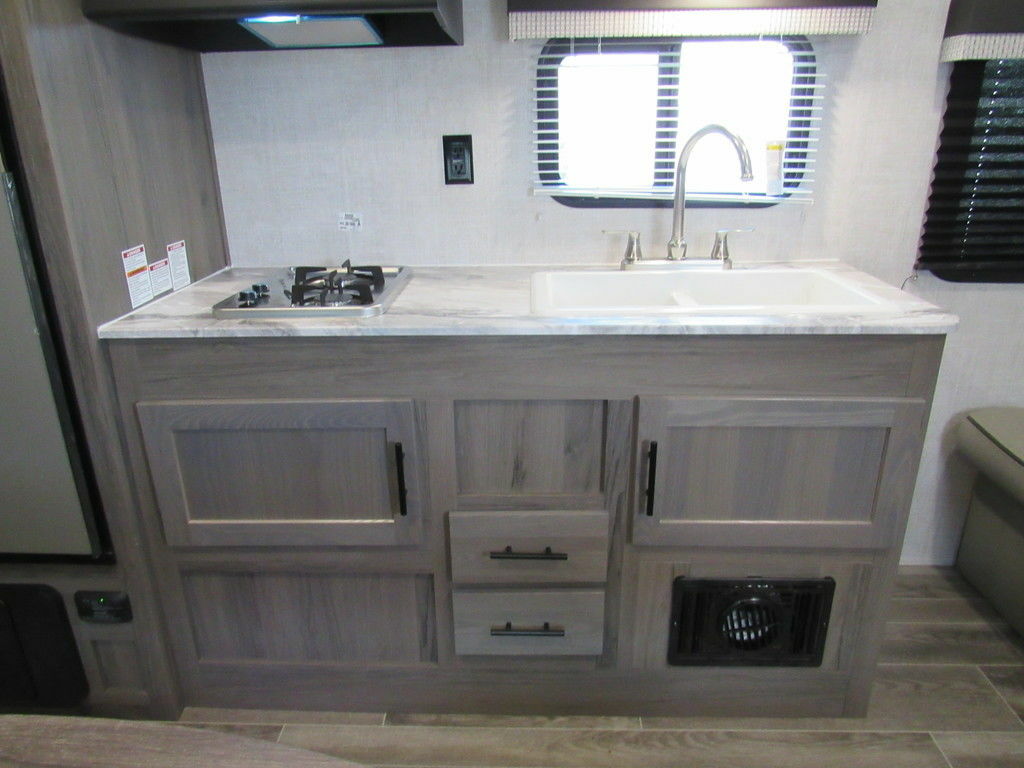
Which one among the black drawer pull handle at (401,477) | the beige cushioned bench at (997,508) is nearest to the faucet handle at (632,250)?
the black drawer pull handle at (401,477)

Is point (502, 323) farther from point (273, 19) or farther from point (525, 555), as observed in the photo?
point (273, 19)

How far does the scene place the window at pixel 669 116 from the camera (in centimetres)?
182

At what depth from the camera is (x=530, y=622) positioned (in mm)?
1633

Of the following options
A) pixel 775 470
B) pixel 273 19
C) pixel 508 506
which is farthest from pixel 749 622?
pixel 273 19

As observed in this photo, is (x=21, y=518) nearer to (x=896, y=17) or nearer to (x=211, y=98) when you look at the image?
(x=211, y=98)

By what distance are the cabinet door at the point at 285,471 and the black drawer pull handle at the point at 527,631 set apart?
307 millimetres

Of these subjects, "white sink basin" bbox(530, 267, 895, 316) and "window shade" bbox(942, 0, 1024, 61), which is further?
"white sink basin" bbox(530, 267, 895, 316)

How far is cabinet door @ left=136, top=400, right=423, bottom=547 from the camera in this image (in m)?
1.46

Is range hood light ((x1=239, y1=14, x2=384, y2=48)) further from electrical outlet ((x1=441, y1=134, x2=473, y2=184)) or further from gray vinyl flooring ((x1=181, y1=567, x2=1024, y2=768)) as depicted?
gray vinyl flooring ((x1=181, y1=567, x2=1024, y2=768))

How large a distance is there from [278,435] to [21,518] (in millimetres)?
581

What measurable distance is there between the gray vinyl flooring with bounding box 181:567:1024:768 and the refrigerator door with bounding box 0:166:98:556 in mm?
582

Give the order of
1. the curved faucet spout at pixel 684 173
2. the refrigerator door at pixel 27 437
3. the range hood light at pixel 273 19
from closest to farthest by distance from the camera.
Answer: the refrigerator door at pixel 27 437 < the range hood light at pixel 273 19 < the curved faucet spout at pixel 684 173

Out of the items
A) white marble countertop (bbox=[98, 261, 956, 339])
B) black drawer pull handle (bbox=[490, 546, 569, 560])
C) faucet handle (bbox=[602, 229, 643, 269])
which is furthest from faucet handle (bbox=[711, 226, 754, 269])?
black drawer pull handle (bbox=[490, 546, 569, 560])

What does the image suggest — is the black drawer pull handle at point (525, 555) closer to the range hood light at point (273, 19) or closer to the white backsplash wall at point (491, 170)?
the white backsplash wall at point (491, 170)
